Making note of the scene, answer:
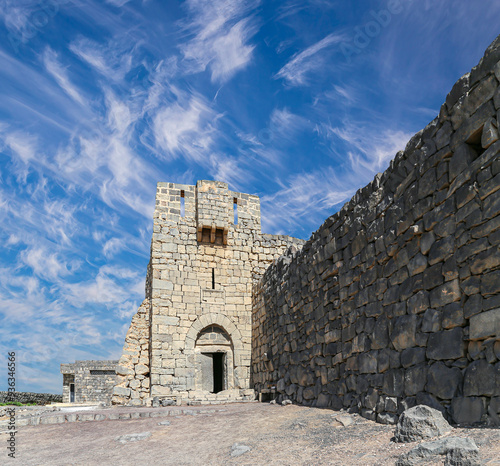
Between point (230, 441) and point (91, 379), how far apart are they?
21.0m

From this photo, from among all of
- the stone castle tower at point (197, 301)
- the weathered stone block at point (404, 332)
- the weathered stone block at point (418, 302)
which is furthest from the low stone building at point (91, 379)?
the weathered stone block at point (418, 302)

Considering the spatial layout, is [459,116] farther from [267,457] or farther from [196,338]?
[196,338]

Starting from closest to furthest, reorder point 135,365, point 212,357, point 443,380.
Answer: point 443,380 < point 135,365 < point 212,357

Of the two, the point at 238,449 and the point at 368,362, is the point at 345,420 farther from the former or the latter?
the point at 238,449

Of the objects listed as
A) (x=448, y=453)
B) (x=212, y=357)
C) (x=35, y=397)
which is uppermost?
(x=212, y=357)

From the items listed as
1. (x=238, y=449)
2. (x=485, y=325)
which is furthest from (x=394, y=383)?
(x=238, y=449)

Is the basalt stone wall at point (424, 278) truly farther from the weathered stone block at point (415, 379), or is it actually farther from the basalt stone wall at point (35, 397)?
the basalt stone wall at point (35, 397)

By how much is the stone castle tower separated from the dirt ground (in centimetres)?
460

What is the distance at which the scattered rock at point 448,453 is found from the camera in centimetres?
311

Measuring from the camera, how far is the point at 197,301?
44.5 feet

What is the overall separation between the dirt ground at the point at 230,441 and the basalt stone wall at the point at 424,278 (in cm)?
48

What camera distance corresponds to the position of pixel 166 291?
13266 millimetres

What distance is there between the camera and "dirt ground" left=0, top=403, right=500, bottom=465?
4.26 metres

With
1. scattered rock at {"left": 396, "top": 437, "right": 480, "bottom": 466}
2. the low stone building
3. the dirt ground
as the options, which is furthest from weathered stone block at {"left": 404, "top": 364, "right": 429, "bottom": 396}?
the low stone building
